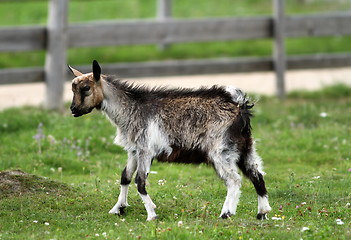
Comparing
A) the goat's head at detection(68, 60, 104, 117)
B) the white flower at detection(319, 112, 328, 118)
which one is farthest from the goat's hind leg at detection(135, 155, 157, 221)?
the white flower at detection(319, 112, 328, 118)

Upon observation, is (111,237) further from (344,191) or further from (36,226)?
(344,191)

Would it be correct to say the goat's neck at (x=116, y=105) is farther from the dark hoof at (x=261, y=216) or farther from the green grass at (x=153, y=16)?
the green grass at (x=153, y=16)

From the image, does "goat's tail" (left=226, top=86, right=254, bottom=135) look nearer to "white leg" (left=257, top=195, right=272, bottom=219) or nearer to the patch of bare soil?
"white leg" (left=257, top=195, right=272, bottom=219)

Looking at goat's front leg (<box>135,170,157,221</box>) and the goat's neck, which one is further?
the goat's neck

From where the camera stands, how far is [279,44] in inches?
602

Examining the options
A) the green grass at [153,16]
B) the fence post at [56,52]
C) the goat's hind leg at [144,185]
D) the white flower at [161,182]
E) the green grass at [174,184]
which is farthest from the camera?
the green grass at [153,16]

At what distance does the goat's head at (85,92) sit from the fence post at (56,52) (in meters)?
6.13

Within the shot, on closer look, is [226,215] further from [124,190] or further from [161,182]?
[161,182]

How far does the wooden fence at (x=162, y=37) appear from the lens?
45.5 ft

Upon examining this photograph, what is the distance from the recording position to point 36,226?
287 inches

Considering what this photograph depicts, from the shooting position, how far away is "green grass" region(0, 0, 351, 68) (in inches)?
749

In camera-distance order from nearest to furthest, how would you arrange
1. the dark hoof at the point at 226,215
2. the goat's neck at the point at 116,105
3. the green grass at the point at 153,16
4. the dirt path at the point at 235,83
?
the dark hoof at the point at 226,215
the goat's neck at the point at 116,105
the dirt path at the point at 235,83
the green grass at the point at 153,16

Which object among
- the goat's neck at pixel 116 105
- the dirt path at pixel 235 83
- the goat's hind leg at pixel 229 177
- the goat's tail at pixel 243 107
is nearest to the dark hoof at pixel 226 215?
the goat's hind leg at pixel 229 177

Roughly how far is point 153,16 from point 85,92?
49.4 ft
